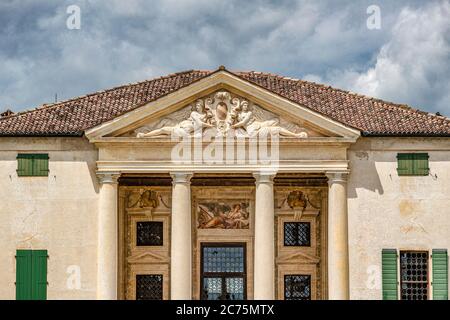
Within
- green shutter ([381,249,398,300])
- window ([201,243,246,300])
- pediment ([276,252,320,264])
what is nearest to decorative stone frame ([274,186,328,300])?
pediment ([276,252,320,264])

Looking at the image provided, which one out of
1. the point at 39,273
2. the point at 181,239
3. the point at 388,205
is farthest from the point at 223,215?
the point at 39,273

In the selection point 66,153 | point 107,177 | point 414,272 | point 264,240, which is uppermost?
point 66,153

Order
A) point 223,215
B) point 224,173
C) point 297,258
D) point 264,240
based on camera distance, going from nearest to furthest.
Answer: point 264,240, point 224,173, point 297,258, point 223,215

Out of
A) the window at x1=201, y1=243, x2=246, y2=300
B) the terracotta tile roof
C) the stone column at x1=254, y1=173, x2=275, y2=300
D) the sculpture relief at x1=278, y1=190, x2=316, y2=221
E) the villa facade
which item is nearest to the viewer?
the stone column at x1=254, y1=173, x2=275, y2=300

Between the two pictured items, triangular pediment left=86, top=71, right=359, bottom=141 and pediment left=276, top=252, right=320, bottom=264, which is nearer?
triangular pediment left=86, top=71, right=359, bottom=141

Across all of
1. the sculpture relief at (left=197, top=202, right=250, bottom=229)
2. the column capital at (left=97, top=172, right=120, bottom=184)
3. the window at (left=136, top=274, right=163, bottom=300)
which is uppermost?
the column capital at (left=97, top=172, right=120, bottom=184)

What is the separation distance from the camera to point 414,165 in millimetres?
31375

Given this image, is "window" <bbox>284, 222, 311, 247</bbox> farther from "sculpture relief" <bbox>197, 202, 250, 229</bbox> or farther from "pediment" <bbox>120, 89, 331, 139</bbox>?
"pediment" <bbox>120, 89, 331, 139</bbox>

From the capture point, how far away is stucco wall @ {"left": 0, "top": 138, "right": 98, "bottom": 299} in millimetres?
31188

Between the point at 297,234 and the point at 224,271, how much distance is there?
301 centimetres

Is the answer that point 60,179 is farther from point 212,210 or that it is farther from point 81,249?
point 212,210

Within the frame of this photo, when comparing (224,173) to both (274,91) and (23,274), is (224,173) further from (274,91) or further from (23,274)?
(23,274)

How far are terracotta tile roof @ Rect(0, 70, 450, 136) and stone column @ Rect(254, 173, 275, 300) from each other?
10.1 ft
